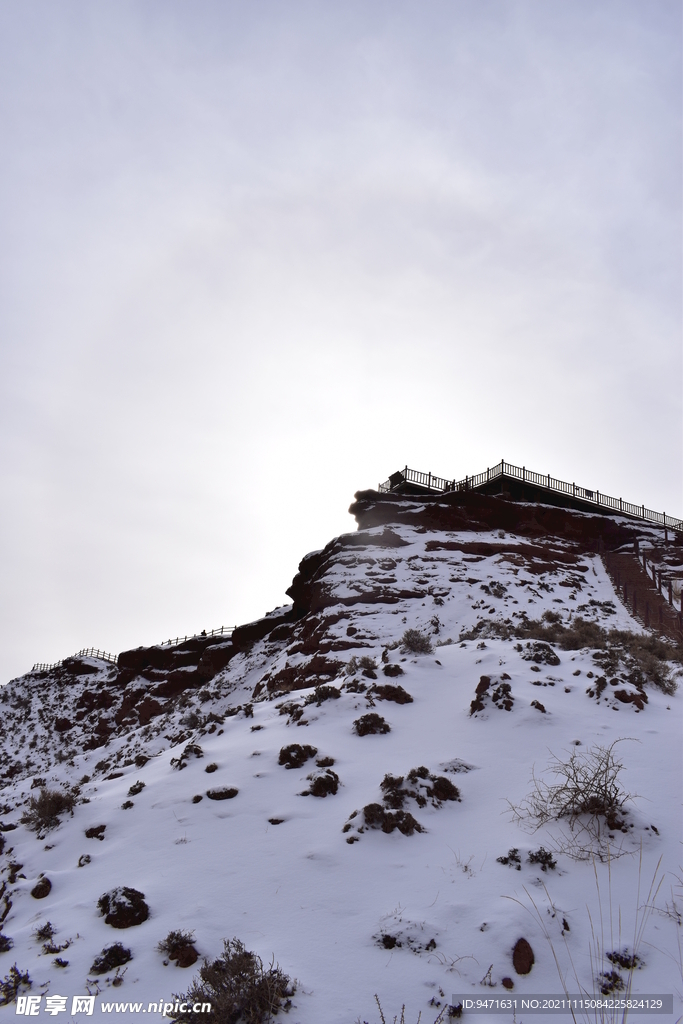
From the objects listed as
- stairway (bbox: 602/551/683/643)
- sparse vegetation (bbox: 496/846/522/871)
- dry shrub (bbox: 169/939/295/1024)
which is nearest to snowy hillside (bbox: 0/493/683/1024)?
sparse vegetation (bbox: 496/846/522/871)

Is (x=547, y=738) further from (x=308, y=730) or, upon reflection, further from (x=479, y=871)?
(x=308, y=730)

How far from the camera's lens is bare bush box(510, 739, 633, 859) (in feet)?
17.7

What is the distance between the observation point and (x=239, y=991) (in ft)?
13.2

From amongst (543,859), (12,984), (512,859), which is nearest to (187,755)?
(12,984)

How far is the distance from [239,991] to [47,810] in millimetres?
4842

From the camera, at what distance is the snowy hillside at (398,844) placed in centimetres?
432

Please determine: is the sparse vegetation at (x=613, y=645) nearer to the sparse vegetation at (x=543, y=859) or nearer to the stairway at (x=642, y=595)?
the stairway at (x=642, y=595)

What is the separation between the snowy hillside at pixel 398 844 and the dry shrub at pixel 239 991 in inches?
5.8

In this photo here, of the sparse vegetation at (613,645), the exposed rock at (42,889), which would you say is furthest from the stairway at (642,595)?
A: the exposed rock at (42,889)

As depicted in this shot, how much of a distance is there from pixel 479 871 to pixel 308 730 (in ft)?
13.1

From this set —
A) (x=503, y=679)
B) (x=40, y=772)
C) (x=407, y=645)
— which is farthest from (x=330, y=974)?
(x=40, y=772)

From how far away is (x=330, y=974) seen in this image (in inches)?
170

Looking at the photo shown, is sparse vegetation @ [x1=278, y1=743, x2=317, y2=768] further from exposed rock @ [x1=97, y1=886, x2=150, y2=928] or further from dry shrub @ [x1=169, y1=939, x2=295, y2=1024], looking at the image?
dry shrub @ [x1=169, y1=939, x2=295, y2=1024]

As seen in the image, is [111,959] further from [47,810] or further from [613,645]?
[613,645]
